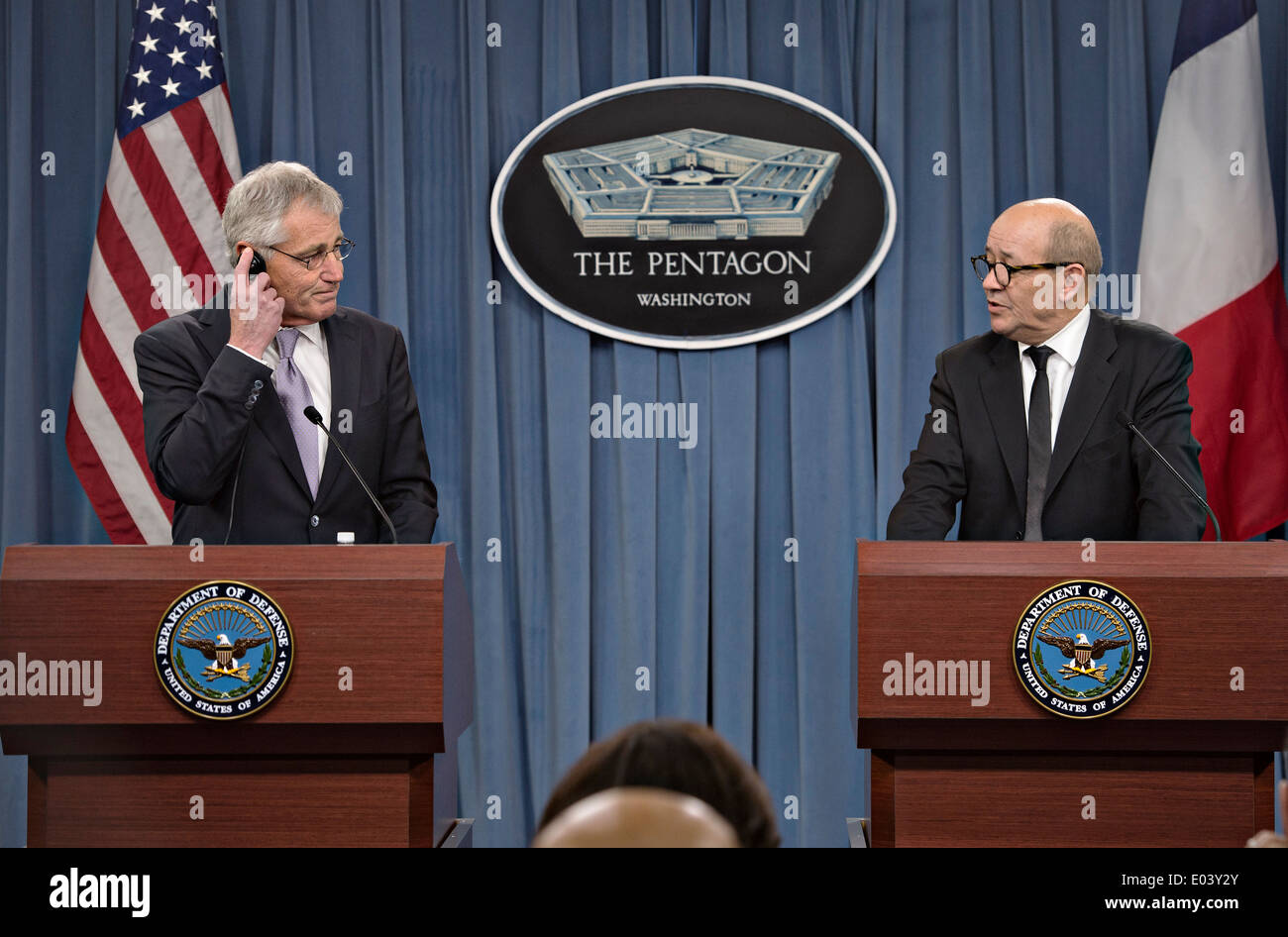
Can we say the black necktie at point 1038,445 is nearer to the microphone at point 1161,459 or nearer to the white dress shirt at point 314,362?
the microphone at point 1161,459

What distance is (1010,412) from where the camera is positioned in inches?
105

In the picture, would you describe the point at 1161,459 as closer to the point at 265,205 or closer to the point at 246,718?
the point at 246,718

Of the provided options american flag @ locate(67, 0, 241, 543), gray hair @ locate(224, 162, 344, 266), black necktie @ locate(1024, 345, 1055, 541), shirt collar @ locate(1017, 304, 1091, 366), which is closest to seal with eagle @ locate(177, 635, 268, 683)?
gray hair @ locate(224, 162, 344, 266)

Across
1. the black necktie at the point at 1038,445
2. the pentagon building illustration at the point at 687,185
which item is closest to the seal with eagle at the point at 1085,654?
the black necktie at the point at 1038,445

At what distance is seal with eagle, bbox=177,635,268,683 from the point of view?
200 centimetres

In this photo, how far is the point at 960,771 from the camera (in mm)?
2102

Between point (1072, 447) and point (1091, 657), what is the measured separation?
695 millimetres

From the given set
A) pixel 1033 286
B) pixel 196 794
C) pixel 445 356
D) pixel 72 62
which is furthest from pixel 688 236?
pixel 196 794

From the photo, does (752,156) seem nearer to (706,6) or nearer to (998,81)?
(706,6)

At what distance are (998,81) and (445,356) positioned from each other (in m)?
2.02

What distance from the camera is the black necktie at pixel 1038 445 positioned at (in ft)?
8.50

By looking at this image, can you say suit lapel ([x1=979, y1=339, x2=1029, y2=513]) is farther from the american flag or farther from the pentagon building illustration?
the american flag

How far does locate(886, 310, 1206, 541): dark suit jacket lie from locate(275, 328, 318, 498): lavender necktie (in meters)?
1.24

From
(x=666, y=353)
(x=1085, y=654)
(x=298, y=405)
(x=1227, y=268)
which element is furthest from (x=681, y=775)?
(x=1227, y=268)
